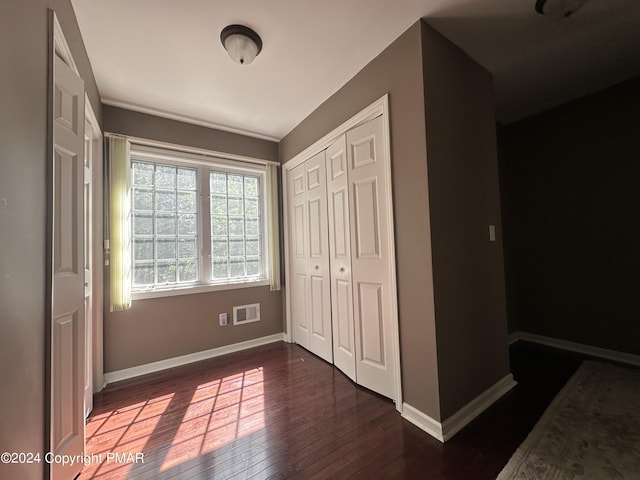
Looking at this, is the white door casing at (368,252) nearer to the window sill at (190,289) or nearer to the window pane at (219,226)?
the window sill at (190,289)

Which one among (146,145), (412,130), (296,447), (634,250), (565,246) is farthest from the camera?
(565,246)

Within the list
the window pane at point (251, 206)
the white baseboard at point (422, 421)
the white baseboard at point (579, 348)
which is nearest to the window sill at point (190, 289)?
the window pane at point (251, 206)

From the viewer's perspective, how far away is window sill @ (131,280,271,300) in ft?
8.18

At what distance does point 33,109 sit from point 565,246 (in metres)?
4.30

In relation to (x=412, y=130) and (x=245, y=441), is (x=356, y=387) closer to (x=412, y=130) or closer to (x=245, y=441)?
(x=245, y=441)

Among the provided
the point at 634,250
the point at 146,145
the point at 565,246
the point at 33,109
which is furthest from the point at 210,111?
the point at 634,250

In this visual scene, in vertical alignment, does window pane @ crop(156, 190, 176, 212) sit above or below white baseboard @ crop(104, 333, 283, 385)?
above

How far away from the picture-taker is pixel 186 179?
9.36 ft

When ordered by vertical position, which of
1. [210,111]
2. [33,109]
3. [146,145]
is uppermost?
[210,111]

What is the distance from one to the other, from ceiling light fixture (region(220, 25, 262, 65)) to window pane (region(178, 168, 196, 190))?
58.5 inches

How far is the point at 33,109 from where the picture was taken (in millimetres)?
1018

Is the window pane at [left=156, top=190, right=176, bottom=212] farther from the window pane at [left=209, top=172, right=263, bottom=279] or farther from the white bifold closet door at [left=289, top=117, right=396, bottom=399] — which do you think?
the white bifold closet door at [left=289, top=117, right=396, bottom=399]

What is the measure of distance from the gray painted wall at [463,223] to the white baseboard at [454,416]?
0.16ft

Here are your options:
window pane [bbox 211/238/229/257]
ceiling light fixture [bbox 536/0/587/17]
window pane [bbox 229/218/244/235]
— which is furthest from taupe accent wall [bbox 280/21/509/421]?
window pane [bbox 211/238/229/257]
